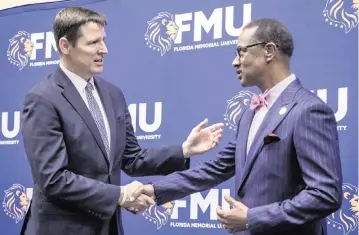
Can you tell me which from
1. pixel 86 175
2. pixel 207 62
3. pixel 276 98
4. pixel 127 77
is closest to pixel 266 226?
pixel 276 98

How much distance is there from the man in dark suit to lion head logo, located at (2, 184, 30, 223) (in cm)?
236

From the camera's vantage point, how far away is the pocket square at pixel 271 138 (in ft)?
7.52

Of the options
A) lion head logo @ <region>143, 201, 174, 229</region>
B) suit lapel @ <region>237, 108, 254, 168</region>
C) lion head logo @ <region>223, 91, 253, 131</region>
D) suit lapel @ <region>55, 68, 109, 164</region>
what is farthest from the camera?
lion head logo @ <region>143, 201, 174, 229</region>

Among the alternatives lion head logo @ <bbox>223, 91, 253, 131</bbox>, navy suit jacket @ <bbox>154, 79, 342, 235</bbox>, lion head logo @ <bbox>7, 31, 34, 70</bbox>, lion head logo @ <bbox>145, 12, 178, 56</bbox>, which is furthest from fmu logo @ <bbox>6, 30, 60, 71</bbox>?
navy suit jacket @ <bbox>154, 79, 342, 235</bbox>

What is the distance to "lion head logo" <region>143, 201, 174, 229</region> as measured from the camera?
425cm

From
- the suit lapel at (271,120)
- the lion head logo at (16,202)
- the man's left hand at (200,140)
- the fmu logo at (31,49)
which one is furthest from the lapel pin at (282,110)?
the lion head logo at (16,202)

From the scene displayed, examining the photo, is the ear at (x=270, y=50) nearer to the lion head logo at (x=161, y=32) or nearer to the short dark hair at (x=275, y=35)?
the short dark hair at (x=275, y=35)

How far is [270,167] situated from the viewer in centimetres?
231

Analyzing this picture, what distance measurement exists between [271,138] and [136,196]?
71 cm

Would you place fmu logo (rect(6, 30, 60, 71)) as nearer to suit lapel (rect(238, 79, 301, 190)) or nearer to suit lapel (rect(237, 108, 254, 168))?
suit lapel (rect(237, 108, 254, 168))

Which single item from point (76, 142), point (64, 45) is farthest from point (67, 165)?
point (64, 45)

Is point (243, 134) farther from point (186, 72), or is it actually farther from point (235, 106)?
point (186, 72)

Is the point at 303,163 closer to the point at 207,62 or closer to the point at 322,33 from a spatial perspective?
the point at 322,33

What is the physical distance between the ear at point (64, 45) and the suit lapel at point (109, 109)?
0.20 meters
